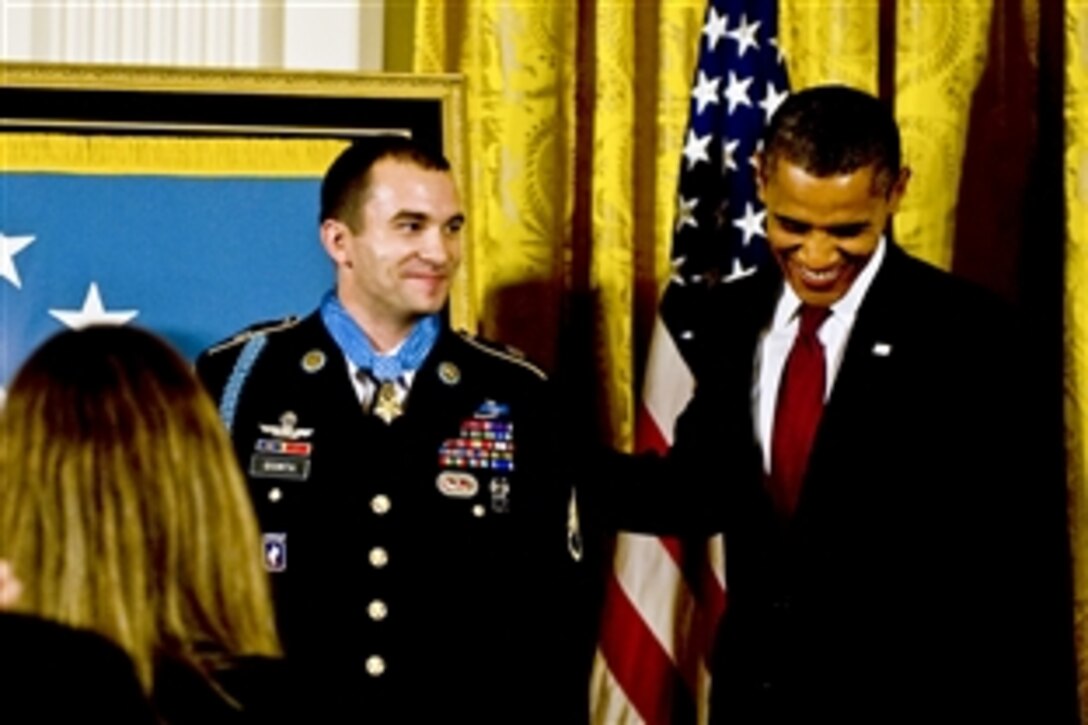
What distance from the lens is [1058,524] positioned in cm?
388

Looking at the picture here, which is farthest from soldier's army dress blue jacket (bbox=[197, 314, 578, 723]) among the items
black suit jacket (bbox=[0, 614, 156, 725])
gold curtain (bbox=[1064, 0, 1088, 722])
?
black suit jacket (bbox=[0, 614, 156, 725])

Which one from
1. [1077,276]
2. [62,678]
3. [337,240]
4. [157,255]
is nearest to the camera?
[62,678]

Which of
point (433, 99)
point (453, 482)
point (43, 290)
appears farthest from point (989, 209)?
point (43, 290)

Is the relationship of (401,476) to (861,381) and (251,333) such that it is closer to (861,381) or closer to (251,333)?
(251,333)

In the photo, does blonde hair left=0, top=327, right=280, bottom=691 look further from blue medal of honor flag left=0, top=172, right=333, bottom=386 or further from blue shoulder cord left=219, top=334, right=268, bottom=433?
blue medal of honor flag left=0, top=172, right=333, bottom=386

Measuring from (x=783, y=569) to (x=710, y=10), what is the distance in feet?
3.38

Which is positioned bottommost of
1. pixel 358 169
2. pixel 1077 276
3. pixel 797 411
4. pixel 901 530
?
pixel 901 530

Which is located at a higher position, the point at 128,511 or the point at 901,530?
the point at 128,511

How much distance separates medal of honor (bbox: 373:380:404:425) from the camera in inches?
124

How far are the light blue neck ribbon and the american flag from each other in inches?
24.8

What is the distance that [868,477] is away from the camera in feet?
10.3

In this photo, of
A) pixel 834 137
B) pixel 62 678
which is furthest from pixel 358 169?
pixel 62 678

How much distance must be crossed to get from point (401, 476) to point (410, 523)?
2.6 inches

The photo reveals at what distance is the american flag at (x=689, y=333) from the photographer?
12.1 feet
